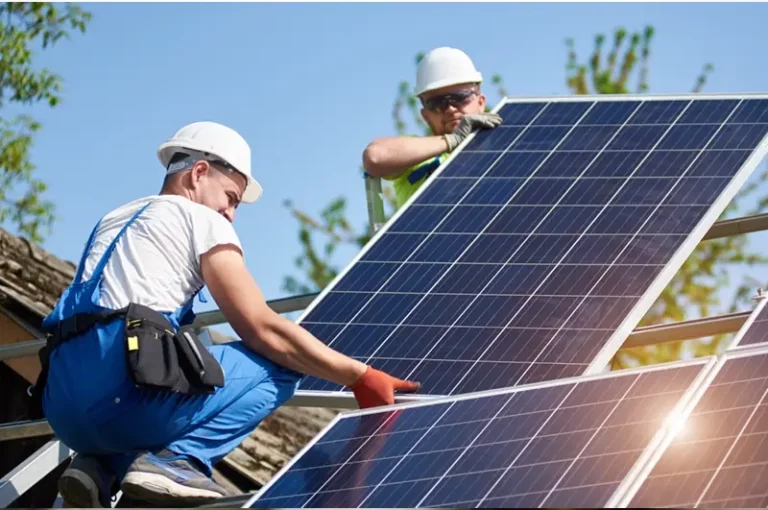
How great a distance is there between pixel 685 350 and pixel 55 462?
19080 millimetres

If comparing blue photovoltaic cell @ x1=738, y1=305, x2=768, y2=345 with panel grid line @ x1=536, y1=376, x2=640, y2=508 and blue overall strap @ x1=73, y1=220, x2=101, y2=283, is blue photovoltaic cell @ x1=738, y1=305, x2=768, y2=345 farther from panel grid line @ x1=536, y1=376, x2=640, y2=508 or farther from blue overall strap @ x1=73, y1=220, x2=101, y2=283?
blue overall strap @ x1=73, y1=220, x2=101, y2=283

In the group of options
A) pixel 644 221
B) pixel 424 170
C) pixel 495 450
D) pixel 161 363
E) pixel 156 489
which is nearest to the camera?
pixel 495 450

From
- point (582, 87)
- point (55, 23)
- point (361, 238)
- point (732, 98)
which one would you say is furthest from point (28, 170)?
point (732, 98)

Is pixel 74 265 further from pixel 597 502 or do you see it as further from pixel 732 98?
pixel 597 502

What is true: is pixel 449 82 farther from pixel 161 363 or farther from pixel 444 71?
pixel 161 363

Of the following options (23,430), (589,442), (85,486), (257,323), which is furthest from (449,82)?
(589,442)

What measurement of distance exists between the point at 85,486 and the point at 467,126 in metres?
4.19

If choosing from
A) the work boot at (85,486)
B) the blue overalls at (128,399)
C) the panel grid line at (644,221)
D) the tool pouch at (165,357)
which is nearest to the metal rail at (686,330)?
the panel grid line at (644,221)

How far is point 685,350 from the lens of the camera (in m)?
26.4

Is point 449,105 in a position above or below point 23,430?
above

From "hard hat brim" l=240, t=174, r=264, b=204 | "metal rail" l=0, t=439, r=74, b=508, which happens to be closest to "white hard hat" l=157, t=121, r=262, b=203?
"hard hat brim" l=240, t=174, r=264, b=204

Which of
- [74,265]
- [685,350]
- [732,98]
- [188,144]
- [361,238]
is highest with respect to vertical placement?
[188,144]

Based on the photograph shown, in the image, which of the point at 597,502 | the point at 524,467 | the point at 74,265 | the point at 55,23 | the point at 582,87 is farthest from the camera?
the point at 582,87

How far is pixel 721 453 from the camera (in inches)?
237
